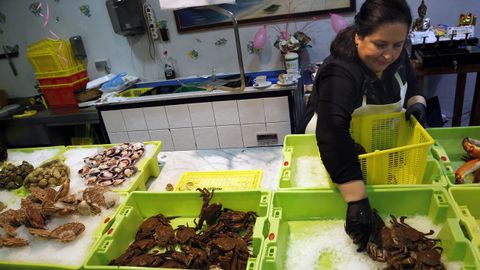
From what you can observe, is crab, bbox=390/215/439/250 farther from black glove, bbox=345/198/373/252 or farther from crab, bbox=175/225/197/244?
crab, bbox=175/225/197/244

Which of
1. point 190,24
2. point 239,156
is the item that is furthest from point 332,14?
point 239,156

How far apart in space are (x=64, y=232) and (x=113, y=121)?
205 centimetres

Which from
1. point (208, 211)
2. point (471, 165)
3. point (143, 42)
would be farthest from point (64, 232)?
point (143, 42)

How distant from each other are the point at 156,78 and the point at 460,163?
3.07 metres

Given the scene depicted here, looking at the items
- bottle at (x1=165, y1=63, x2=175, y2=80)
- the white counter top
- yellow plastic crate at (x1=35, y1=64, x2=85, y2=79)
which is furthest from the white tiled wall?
the white counter top

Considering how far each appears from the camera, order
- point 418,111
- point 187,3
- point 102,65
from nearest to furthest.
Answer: point 418,111 → point 187,3 → point 102,65

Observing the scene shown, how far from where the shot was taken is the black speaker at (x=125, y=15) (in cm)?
322

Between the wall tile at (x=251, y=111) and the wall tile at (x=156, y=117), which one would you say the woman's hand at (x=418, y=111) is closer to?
the wall tile at (x=251, y=111)

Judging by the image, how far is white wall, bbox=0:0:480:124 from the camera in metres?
3.29

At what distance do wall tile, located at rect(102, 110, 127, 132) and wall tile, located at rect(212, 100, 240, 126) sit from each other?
945mm

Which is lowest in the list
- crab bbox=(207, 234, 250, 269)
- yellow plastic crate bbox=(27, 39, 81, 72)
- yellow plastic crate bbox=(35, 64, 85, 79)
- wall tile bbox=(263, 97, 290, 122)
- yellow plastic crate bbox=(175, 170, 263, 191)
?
wall tile bbox=(263, 97, 290, 122)

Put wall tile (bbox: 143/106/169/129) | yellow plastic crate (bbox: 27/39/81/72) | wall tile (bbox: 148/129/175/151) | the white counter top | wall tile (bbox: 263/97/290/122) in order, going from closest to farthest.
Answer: the white counter top → wall tile (bbox: 263/97/290/122) → wall tile (bbox: 143/106/169/129) → wall tile (bbox: 148/129/175/151) → yellow plastic crate (bbox: 27/39/81/72)

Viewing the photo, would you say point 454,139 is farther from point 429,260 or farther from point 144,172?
point 144,172

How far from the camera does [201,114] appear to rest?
3.05m
